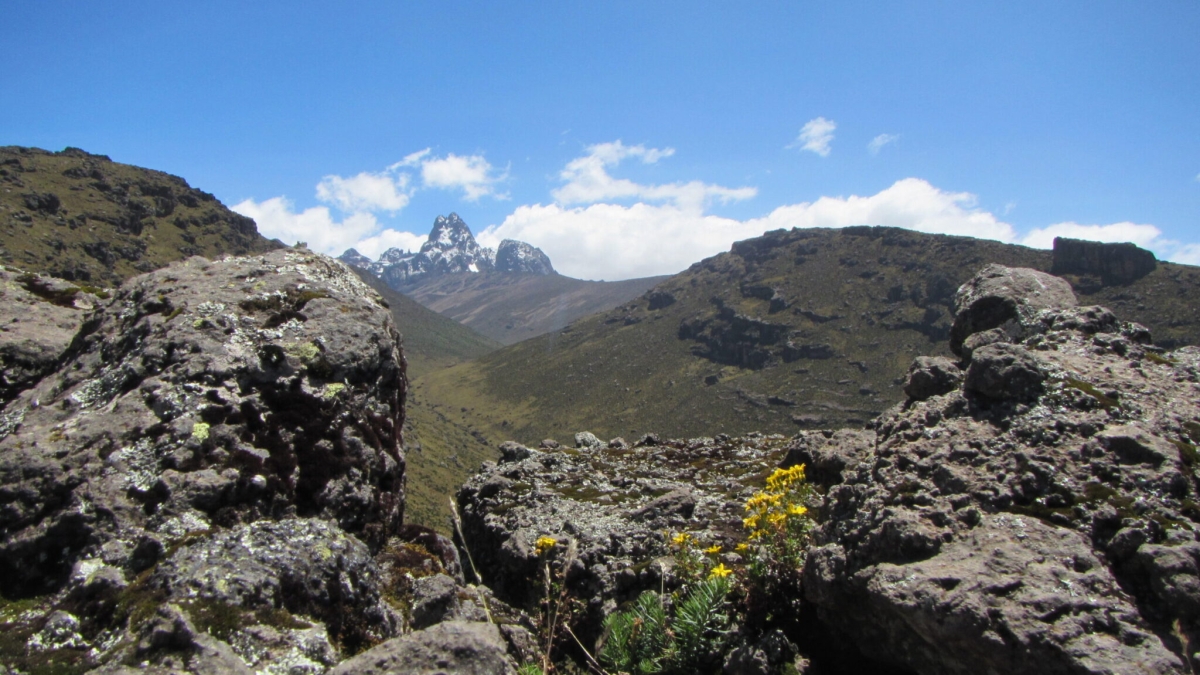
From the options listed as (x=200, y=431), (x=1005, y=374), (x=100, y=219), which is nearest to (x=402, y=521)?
(x=200, y=431)

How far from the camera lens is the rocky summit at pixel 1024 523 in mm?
5367

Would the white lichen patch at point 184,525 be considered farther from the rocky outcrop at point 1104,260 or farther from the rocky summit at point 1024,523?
the rocky outcrop at point 1104,260

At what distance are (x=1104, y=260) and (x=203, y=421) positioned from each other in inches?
8650

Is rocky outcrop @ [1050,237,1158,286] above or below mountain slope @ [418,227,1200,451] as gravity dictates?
above

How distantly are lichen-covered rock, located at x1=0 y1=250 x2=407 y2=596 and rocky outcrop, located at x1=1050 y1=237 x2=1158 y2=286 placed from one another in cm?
21043

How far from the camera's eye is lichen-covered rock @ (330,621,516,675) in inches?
169

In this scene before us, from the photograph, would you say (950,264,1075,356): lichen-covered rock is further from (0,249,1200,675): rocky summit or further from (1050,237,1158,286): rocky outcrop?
(1050,237,1158,286): rocky outcrop

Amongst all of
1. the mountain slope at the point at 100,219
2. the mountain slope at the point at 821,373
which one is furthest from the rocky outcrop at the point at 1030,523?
the mountain slope at the point at 821,373

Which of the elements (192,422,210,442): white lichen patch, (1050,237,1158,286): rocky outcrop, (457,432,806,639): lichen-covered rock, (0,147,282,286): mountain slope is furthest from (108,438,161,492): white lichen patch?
(1050,237,1158,286): rocky outcrop

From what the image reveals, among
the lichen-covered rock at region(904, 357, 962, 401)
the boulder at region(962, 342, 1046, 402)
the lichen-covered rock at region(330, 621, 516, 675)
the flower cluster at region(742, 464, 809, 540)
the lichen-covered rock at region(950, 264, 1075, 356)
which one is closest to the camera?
the lichen-covered rock at region(330, 621, 516, 675)

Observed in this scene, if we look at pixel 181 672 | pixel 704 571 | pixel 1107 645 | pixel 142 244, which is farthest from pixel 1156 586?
pixel 142 244

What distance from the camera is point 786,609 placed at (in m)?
7.71

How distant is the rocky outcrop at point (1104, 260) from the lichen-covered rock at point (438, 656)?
8355 inches

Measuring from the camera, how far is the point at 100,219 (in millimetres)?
137000
